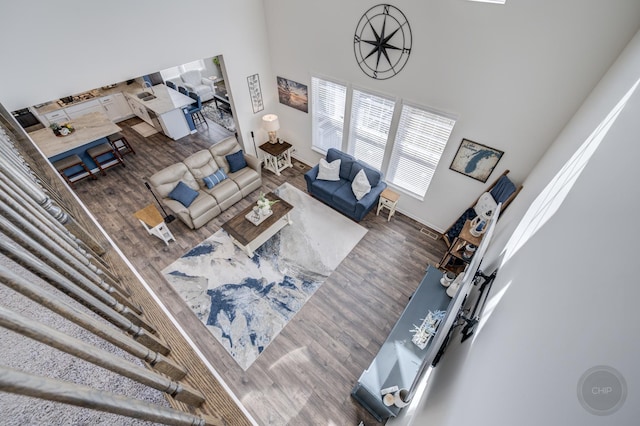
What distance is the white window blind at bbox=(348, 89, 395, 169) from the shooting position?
443cm

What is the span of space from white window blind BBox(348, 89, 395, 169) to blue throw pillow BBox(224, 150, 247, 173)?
7.51ft

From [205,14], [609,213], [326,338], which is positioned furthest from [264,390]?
[205,14]

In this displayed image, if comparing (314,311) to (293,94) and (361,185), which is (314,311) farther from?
(293,94)

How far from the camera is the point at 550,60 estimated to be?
9.16ft

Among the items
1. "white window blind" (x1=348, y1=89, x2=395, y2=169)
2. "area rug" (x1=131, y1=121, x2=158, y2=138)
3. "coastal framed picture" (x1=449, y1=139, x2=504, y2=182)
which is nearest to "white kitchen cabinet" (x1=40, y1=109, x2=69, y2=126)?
"area rug" (x1=131, y1=121, x2=158, y2=138)

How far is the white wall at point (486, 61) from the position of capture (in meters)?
2.59

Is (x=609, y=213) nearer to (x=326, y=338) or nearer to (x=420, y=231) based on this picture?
(x=326, y=338)

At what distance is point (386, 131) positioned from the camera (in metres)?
4.57

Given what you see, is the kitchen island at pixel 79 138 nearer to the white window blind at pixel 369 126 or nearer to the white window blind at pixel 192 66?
the white window blind at pixel 192 66

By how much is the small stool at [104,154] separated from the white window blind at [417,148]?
6.40 meters

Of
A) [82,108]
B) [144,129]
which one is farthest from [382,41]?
[82,108]

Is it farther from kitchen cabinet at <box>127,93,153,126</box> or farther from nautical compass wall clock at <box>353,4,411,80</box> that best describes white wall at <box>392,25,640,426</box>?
kitchen cabinet at <box>127,93,153,126</box>

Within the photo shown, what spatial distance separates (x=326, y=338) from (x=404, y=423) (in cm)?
142

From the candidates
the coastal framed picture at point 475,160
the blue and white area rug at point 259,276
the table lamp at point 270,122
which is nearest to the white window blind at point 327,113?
the table lamp at point 270,122
